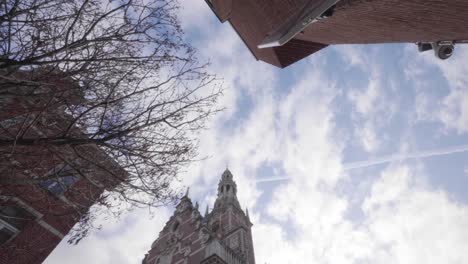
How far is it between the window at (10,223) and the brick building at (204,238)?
28.8ft

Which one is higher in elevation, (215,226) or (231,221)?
(215,226)

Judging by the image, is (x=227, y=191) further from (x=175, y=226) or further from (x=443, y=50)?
(x=443, y=50)

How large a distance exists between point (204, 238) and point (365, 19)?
18908mm

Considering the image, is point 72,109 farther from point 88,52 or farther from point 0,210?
point 0,210

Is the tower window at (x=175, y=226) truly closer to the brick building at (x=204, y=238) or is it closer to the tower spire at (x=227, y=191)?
the brick building at (x=204, y=238)

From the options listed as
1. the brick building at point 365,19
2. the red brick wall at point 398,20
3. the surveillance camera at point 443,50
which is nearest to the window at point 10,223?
the brick building at point 365,19

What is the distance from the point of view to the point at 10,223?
31.9 feet

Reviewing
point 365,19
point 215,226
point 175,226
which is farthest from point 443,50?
point 175,226

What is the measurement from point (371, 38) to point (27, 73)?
26.8 ft

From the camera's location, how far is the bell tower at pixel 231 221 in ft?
71.4

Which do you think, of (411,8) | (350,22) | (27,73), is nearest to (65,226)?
(27,73)

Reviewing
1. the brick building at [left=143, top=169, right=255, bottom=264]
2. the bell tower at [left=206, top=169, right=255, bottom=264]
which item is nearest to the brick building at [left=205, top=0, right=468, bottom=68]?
the brick building at [left=143, top=169, right=255, bottom=264]

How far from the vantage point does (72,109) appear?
4996 millimetres

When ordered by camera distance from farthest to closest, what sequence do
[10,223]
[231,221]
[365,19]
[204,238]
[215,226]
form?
[215,226] < [231,221] < [204,238] < [10,223] < [365,19]
